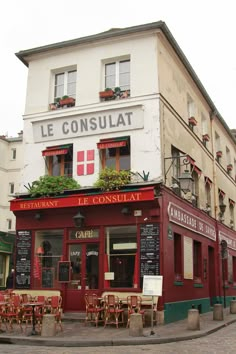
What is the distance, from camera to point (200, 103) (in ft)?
71.8

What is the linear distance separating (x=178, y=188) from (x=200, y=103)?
255 inches

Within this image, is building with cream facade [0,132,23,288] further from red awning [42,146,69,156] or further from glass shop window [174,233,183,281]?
glass shop window [174,233,183,281]

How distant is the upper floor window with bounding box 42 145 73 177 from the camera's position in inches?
671

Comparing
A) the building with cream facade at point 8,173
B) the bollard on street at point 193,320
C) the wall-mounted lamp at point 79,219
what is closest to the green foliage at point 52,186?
the wall-mounted lamp at point 79,219

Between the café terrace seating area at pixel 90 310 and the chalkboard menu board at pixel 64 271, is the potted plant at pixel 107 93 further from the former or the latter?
the café terrace seating area at pixel 90 310

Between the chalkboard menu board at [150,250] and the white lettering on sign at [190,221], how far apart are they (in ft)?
3.41

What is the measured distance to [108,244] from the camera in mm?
15859

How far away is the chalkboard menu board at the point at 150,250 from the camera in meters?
A: 14.9

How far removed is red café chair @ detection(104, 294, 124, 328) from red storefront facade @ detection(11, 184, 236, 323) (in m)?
1.15

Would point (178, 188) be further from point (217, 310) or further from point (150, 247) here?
point (217, 310)

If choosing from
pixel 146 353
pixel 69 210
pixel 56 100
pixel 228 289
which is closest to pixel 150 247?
pixel 69 210

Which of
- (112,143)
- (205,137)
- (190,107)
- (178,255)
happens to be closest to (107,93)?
(112,143)

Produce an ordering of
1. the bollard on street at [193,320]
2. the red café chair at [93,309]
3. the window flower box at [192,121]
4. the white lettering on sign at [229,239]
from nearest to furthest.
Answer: the bollard on street at [193,320] < the red café chair at [93,309] < the window flower box at [192,121] < the white lettering on sign at [229,239]

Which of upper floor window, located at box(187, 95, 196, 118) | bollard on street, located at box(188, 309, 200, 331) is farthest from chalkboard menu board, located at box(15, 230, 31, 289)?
upper floor window, located at box(187, 95, 196, 118)
